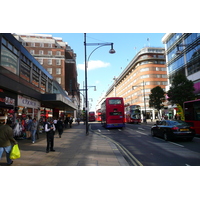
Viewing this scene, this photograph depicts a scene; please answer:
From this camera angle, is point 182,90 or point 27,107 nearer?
point 27,107

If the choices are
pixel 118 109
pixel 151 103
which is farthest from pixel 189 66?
pixel 118 109

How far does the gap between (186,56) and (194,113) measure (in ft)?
81.5

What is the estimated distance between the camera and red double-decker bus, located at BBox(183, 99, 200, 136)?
43.8 ft

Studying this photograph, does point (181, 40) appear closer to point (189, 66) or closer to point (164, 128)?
point (189, 66)

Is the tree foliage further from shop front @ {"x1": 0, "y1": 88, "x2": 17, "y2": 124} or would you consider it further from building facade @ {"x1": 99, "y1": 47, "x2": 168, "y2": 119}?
shop front @ {"x1": 0, "y1": 88, "x2": 17, "y2": 124}

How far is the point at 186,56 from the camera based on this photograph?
113ft

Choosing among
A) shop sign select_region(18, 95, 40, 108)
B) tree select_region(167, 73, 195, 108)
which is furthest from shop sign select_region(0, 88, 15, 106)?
tree select_region(167, 73, 195, 108)

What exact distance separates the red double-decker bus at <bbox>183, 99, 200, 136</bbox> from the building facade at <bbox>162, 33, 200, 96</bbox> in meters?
13.3

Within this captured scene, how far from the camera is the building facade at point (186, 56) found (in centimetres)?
3022

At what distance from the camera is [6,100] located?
1195cm

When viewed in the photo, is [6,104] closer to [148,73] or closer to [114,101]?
[114,101]

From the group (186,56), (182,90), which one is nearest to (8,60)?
(182,90)

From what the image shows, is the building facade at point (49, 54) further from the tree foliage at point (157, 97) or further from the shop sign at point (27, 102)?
the shop sign at point (27, 102)

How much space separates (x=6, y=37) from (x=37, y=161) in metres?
9.09
